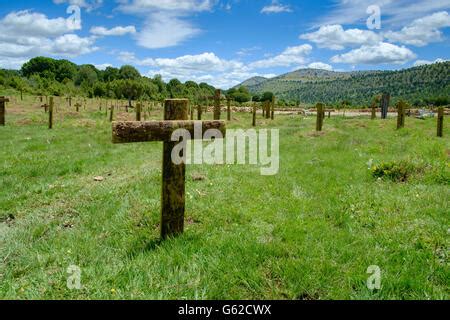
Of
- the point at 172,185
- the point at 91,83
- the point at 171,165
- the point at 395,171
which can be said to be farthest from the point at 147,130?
the point at 91,83

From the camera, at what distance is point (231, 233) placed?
18.5ft

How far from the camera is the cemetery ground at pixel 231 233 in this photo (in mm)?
4102

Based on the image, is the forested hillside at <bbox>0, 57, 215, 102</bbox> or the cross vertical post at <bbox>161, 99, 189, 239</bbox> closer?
the cross vertical post at <bbox>161, 99, 189, 239</bbox>

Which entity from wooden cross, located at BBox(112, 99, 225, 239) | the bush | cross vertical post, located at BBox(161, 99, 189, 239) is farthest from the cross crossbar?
the bush

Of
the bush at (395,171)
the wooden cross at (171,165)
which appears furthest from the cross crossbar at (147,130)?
the bush at (395,171)

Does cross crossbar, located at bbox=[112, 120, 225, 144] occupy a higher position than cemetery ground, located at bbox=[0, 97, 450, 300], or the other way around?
cross crossbar, located at bbox=[112, 120, 225, 144]

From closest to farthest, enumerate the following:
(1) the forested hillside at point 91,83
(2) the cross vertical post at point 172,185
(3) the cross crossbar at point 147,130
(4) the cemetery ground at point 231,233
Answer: (4) the cemetery ground at point 231,233
(3) the cross crossbar at point 147,130
(2) the cross vertical post at point 172,185
(1) the forested hillside at point 91,83

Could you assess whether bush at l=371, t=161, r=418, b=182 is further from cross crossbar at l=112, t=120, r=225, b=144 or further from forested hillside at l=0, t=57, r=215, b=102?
forested hillside at l=0, t=57, r=215, b=102

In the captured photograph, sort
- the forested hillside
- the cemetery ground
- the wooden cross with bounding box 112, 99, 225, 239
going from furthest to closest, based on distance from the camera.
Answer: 1. the forested hillside
2. the wooden cross with bounding box 112, 99, 225, 239
3. the cemetery ground

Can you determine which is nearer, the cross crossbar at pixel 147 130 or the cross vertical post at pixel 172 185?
the cross crossbar at pixel 147 130

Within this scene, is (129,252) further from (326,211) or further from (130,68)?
(130,68)

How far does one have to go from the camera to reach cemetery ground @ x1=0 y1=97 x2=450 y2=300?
410cm

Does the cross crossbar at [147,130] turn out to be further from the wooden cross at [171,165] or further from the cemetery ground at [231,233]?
the cemetery ground at [231,233]
